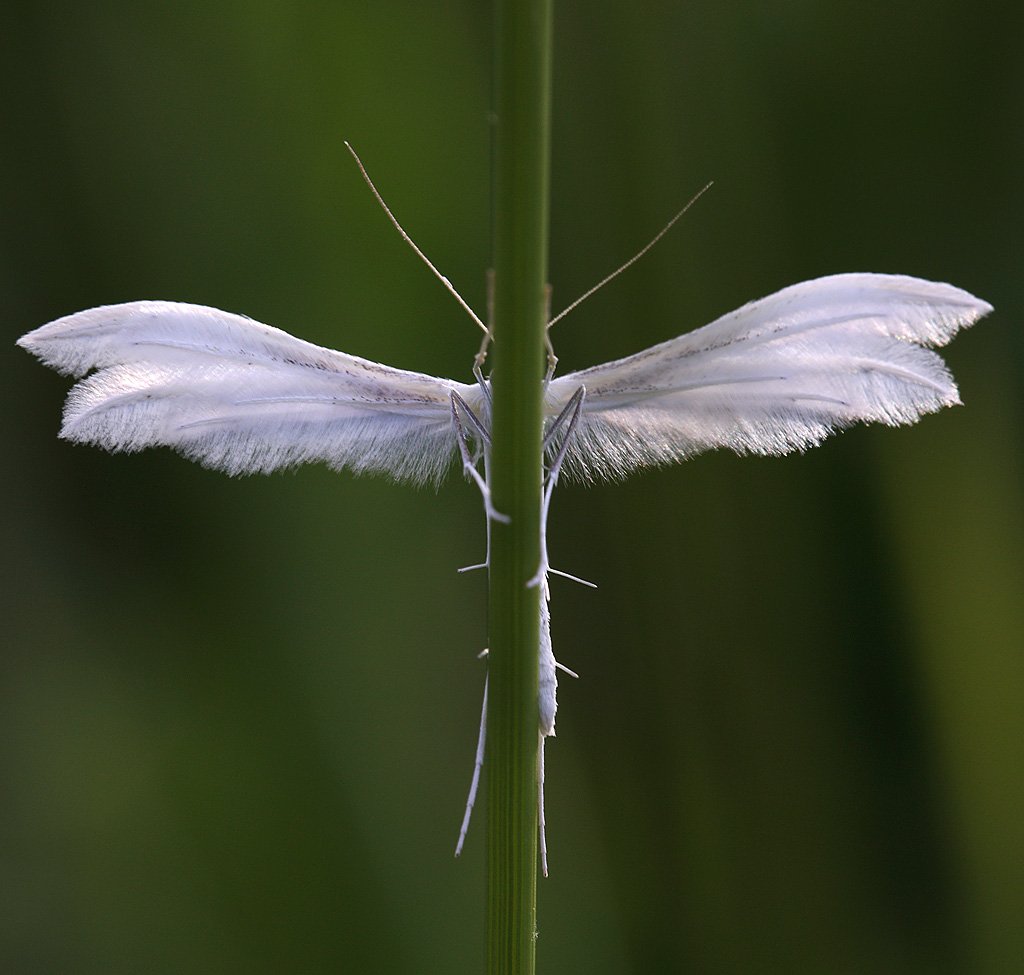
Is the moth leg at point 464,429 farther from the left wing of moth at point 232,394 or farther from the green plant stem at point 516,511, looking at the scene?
the green plant stem at point 516,511

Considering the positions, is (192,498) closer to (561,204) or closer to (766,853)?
(561,204)

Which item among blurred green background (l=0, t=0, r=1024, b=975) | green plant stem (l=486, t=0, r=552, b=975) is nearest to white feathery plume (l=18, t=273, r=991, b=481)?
green plant stem (l=486, t=0, r=552, b=975)

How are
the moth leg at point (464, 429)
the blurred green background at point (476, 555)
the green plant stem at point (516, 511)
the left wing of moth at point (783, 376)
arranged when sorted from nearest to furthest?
1. the green plant stem at point (516, 511)
2. the left wing of moth at point (783, 376)
3. the moth leg at point (464, 429)
4. the blurred green background at point (476, 555)

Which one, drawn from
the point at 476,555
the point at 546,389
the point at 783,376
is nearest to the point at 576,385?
the point at 546,389

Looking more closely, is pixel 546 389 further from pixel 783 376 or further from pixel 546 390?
pixel 783 376

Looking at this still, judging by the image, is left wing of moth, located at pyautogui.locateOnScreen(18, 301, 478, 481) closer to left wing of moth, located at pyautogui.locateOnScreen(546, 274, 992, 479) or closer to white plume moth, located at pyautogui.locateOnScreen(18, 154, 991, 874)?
white plume moth, located at pyautogui.locateOnScreen(18, 154, 991, 874)

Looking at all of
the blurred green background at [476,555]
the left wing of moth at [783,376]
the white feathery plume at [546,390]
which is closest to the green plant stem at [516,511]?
the white feathery plume at [546,390]
